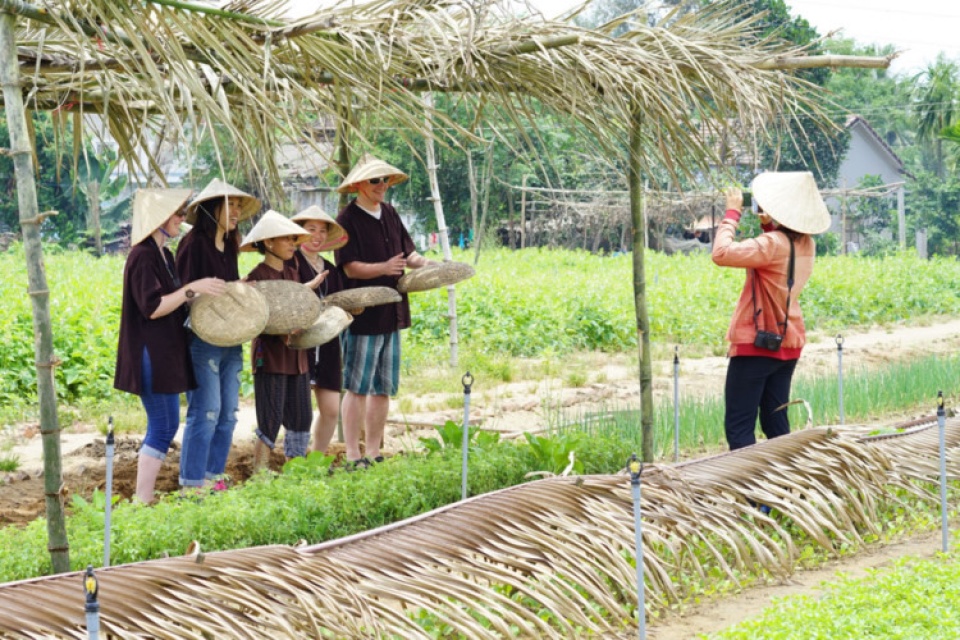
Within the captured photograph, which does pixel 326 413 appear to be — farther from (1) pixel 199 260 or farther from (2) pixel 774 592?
(2) pixel 774 592

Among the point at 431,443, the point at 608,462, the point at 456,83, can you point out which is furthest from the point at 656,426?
the point at 456,83

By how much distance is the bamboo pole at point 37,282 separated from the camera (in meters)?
3.75

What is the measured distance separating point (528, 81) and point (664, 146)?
0.68 m

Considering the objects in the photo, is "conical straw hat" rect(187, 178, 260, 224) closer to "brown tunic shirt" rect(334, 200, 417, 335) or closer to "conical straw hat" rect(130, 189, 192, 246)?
"conical straw hat" rect(130, 189, 192, 246)

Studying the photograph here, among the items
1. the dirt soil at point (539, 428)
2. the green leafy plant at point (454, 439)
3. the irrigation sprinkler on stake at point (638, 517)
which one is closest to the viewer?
the irrigation sprinkler on stake at point (638, 517)

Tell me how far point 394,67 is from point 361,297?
1470mm

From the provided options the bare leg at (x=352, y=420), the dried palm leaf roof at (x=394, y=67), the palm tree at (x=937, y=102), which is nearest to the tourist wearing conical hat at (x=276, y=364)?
the bare leg at (x=352, y=420)

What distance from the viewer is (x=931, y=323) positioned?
612 inches

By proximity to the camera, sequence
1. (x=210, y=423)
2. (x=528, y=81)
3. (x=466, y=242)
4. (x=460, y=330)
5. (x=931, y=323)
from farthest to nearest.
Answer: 1. (x=466, y=242)
2. (x=931, y=323)
3. (x=460, y=330)
4. (x=210, y=423)
5. (x=528, y=81)

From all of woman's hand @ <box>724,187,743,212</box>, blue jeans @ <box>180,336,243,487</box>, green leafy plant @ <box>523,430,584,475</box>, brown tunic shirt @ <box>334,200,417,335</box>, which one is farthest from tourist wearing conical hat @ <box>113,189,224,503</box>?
woman's hand @ <box>724,187,743,212</box>

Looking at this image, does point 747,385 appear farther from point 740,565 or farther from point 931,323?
point 931,323

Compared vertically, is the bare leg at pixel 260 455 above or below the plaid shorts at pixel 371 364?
below

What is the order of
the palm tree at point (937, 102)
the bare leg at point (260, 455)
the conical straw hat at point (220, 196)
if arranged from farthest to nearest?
the palm tree at point (937, 102), the bare leg at point (260, 455), the conical straw hat at point (220, 196)

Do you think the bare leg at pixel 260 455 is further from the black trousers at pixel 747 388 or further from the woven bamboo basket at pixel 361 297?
the black trousers at pixel 747 388
